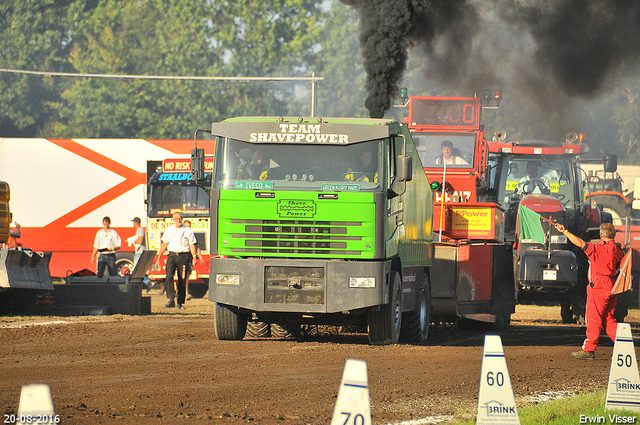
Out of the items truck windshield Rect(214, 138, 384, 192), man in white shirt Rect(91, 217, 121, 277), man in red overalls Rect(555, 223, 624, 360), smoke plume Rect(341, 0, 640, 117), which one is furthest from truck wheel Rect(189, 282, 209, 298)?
man in red overalls Rect(555, 223, 624, 360)

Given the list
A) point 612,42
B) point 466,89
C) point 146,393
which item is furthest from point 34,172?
point 146,393

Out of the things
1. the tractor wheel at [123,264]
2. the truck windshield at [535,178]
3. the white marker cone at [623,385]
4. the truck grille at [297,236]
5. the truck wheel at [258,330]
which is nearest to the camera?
the white marker cone at [623,385]

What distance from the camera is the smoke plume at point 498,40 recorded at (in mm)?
19609

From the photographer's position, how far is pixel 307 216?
37.2ft

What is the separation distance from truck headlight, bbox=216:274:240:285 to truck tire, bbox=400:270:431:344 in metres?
2.94

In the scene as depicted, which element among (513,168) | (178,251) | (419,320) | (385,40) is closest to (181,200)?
(178,251)

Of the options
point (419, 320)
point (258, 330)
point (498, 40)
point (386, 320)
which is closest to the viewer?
point (386, 320)

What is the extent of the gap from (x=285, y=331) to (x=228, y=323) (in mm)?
1561

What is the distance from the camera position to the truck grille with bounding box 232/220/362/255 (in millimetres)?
11383

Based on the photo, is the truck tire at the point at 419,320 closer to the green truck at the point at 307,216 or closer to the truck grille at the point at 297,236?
the green truck at the point at 307,216

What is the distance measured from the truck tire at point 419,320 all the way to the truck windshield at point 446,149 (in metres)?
4.20

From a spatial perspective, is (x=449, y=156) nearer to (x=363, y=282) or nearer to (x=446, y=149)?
(x=446, y=149)

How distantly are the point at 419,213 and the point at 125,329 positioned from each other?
16.3ft

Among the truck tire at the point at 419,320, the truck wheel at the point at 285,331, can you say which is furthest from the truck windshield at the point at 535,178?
the truck wheel at the point at 285,331
